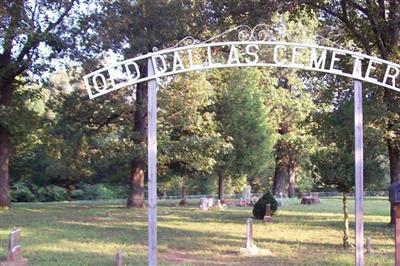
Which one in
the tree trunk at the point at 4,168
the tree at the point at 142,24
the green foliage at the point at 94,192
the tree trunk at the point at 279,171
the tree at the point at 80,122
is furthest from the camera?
the tree trunk at the point at 279,171

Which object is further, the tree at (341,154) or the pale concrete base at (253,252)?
the tree at (341,154)

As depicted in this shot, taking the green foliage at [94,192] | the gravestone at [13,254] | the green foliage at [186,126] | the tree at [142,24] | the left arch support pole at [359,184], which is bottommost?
the green foliage at [94,192]

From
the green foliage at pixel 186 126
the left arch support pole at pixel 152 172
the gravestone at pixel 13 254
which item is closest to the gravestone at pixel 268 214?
the green foliage at pixel 186 126

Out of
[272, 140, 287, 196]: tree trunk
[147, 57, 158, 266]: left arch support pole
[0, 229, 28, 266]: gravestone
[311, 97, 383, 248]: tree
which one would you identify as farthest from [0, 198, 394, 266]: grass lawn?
[272, 140, 287, 196]: tree trunk

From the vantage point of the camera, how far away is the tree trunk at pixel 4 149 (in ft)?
92.3

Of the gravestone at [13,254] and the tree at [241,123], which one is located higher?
the tree at [241,123]

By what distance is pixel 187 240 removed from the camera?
1653 centimetres

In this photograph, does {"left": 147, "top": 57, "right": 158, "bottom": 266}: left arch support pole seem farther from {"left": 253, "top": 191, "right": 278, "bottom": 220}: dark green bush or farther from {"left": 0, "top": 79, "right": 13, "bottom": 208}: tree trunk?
{"left": 0, "top": 79, "right": 13, "bottom": 208}: tree trunk

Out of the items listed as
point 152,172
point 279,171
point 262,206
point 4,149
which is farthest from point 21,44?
point 279,171

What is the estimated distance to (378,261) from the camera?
12367mm

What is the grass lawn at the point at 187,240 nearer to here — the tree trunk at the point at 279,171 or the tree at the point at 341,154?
the tree at the point at 341,154

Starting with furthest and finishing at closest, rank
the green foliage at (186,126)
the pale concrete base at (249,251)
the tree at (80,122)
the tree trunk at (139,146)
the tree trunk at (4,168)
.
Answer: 1. the green foliage at (186,126)
2. the tree at (80,122)
3. the tree trunk at (139,146)
4. the tree trunk at (4,168)
5. the pale concrete base at (249,251)

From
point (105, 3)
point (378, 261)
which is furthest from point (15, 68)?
point (378, 261)

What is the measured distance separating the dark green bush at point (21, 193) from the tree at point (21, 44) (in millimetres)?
18145
